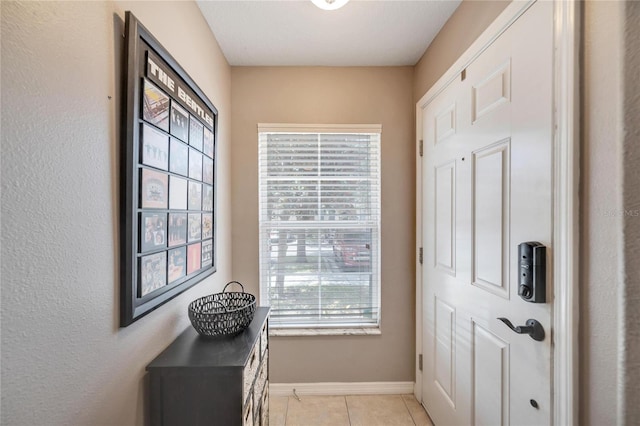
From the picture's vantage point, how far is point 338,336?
1.93m

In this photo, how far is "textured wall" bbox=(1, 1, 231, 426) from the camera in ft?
1.70

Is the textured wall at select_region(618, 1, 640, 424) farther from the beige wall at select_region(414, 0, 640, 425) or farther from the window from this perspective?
the window

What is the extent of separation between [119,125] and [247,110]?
4.04 feet

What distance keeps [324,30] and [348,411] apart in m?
2.43

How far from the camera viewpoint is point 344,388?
1.92 meters

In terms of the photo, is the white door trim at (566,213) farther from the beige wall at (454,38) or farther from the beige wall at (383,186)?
the beige wall at (383,186)

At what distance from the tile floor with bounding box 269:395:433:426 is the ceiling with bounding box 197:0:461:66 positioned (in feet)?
7.89

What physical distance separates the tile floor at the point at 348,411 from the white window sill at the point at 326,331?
0.44m

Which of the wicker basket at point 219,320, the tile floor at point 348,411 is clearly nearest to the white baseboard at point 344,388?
the tile floor at point 348,411

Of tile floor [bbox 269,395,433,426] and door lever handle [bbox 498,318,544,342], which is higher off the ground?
door lever handle [bbox 498,318,544,342]

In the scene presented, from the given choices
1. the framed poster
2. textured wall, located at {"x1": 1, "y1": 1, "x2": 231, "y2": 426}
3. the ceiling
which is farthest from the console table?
the ceiling

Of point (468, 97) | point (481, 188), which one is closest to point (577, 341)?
point (481, 188)

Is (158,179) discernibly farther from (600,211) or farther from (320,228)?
(600,211)

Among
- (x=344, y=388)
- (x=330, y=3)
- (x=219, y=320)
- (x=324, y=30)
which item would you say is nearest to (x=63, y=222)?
(x=219, y=320)
